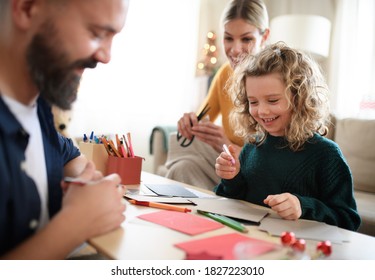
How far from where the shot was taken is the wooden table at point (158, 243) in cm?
51

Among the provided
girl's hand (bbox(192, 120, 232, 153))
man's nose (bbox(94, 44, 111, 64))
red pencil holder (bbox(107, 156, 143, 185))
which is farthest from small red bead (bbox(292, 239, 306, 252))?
girl's hand (bbox(192, 120, 232, 153))

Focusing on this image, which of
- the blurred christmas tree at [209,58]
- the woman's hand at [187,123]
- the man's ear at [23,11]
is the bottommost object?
the woman's hand at [187,123]

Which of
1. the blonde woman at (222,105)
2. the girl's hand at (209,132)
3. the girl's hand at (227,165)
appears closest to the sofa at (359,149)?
the blonde woman at (222,105)

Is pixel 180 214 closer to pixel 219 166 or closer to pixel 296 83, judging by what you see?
pixel 219 166

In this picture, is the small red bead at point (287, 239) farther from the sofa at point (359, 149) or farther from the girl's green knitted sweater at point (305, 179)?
the sofa at point (359, 149)

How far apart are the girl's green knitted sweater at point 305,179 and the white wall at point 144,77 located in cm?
156

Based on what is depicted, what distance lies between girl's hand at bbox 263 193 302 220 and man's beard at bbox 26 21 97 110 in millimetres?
419

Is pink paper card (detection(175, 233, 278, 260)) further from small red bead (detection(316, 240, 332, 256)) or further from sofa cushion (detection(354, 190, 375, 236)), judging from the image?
sofa cushion (detection(354, 190, 375, 236))

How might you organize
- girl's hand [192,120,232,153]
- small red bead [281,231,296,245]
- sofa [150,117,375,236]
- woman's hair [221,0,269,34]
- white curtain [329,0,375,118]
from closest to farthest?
small red bead [281,231,296,245]
girl's hand [192,120,232,153]
woman's hair [221,0,269,34]
sofa [150,117,375,236]
white curtain [329,0,375,118]

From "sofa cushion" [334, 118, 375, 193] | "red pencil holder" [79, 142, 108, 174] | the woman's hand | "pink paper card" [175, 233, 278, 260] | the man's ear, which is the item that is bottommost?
"sofa cushion" [334, 118, 375, 193]

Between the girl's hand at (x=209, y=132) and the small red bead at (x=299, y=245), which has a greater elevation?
the girl's hand at (x=209, y=132)

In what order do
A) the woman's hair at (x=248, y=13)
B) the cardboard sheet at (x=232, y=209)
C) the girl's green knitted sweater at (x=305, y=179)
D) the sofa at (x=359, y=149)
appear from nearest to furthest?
the cardboard sheet at (x=232, y=209) → the girl's green knitted sweater at (x=305, y=179) → the woman's hair at (x=248, y=13) → the sofa at (x=359, y=149)

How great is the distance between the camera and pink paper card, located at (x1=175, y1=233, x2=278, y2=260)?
0.51 m

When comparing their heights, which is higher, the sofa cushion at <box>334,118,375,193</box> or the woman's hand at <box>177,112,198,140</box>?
the woman's hand at <box>177,112,198,140</box>
